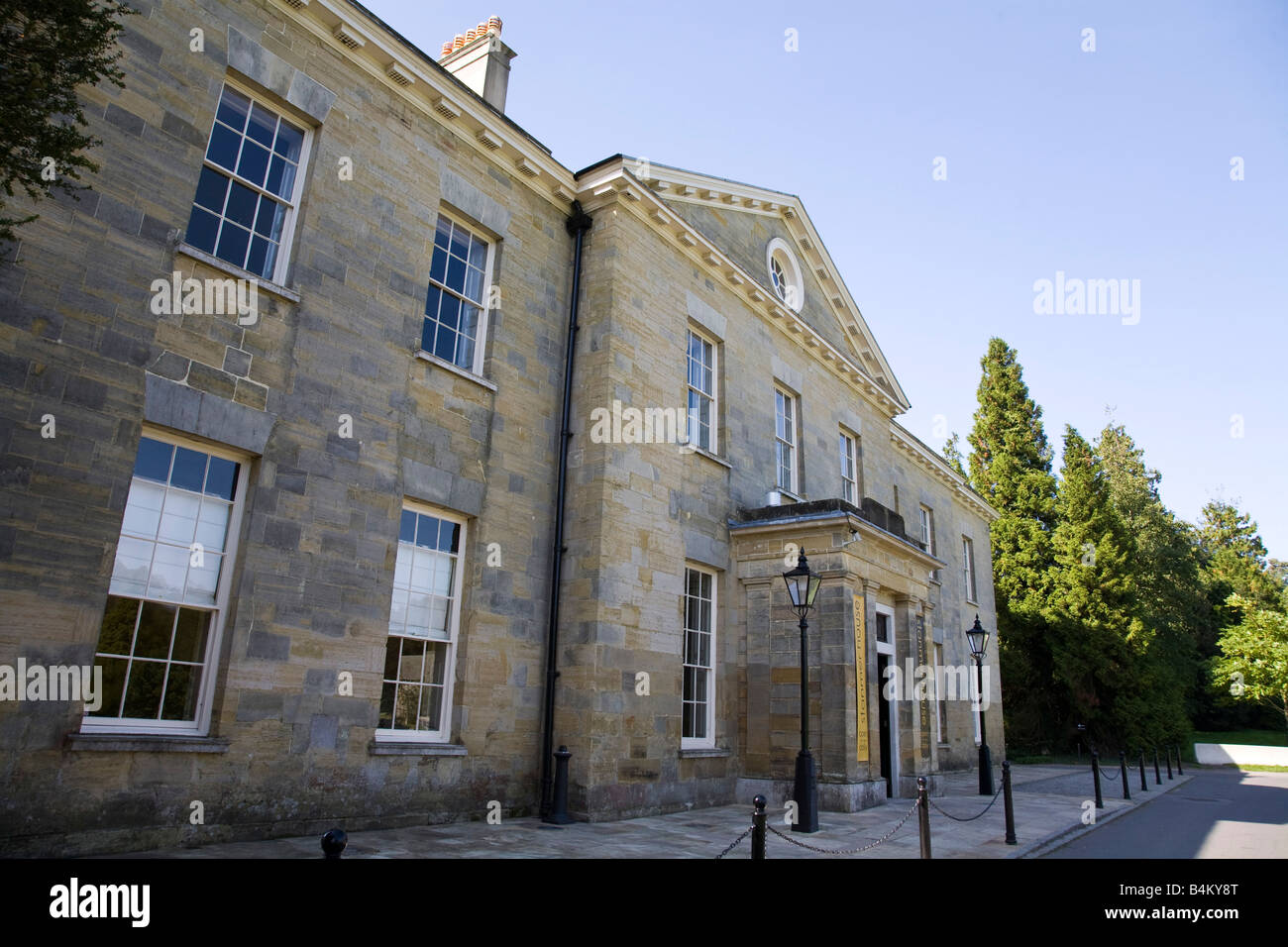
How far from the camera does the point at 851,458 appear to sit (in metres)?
19.9

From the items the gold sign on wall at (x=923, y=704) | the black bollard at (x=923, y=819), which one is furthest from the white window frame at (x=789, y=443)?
the black bollard at (x=923, y=819)

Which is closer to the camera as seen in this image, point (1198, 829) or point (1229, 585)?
point (1198, 829)

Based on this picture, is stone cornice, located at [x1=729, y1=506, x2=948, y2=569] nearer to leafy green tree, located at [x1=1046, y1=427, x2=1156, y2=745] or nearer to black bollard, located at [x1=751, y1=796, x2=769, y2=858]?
black bollard, located at [x1=751, y1=796, x2=769, y2=858]

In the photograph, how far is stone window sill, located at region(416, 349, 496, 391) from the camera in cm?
1006

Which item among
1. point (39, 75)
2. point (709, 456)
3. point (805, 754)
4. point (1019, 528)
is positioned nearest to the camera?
point (39, 75)

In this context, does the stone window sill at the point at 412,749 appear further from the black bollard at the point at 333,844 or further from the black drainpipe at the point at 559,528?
the black bollard at the point at 333,844

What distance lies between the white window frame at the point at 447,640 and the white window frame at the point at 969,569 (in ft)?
70.6

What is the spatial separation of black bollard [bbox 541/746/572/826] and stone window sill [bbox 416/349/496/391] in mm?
4963

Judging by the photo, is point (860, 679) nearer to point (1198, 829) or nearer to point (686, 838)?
point (686, 838)

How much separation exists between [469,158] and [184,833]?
899 centimetres

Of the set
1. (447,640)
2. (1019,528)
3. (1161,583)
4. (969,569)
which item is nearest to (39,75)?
(447,640)

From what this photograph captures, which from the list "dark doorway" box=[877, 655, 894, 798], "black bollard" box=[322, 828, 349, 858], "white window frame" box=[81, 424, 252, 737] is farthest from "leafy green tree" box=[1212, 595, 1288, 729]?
"black bollard" box=[322, 828, 349, 858]

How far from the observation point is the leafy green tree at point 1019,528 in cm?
3481

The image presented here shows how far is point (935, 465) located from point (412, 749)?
20.5 m
